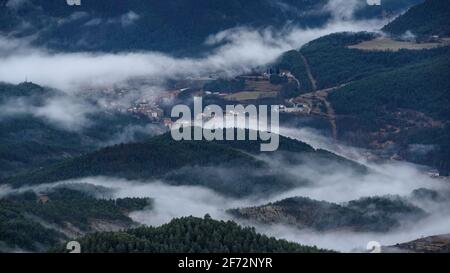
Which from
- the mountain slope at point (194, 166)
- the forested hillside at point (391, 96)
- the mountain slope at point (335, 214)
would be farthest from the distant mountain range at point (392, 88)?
the mountain slope at point (335, 214)

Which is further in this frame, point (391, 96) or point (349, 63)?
point (349, 63)

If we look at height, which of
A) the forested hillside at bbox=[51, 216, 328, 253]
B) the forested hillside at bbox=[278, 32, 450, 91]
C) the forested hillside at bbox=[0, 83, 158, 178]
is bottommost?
the forested hillside at bbox=[0, 83, 158, 178]

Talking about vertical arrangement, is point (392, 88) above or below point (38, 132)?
above

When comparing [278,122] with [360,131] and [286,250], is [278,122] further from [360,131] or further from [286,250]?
[286,250]

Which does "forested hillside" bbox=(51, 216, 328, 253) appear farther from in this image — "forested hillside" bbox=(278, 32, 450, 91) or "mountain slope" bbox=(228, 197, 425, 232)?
"forested hillside" bbox=(278, 32, 450, 91)

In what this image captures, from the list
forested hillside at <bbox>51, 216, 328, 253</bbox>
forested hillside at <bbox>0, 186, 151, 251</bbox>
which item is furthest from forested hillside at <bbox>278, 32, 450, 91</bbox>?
forested hillside at <bbox>51, 216, 328, 253</bbox>

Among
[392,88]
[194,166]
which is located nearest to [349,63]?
[392,88]

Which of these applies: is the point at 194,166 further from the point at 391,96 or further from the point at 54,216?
the point at 391,96

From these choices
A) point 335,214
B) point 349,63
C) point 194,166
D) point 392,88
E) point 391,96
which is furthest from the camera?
point 349,63

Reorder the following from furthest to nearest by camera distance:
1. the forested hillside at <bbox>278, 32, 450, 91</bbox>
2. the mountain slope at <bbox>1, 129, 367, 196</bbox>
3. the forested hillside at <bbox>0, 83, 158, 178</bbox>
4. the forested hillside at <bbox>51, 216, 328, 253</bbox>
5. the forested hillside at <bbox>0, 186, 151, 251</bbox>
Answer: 1. the forested hillside at <bbox>278, 32, 450, 91</bbox>
2. the forested hillside at <bbox>0, 83, 158, 178</bbox>
3. the mountain slope at <bbox>1, 129, 367, 196</bbox>
4. the forested hillside at <bbox>0, 186, 151, 251</bbox>
5. the forested hillside at <bbox>51, 216, 328, 253</bbox>
